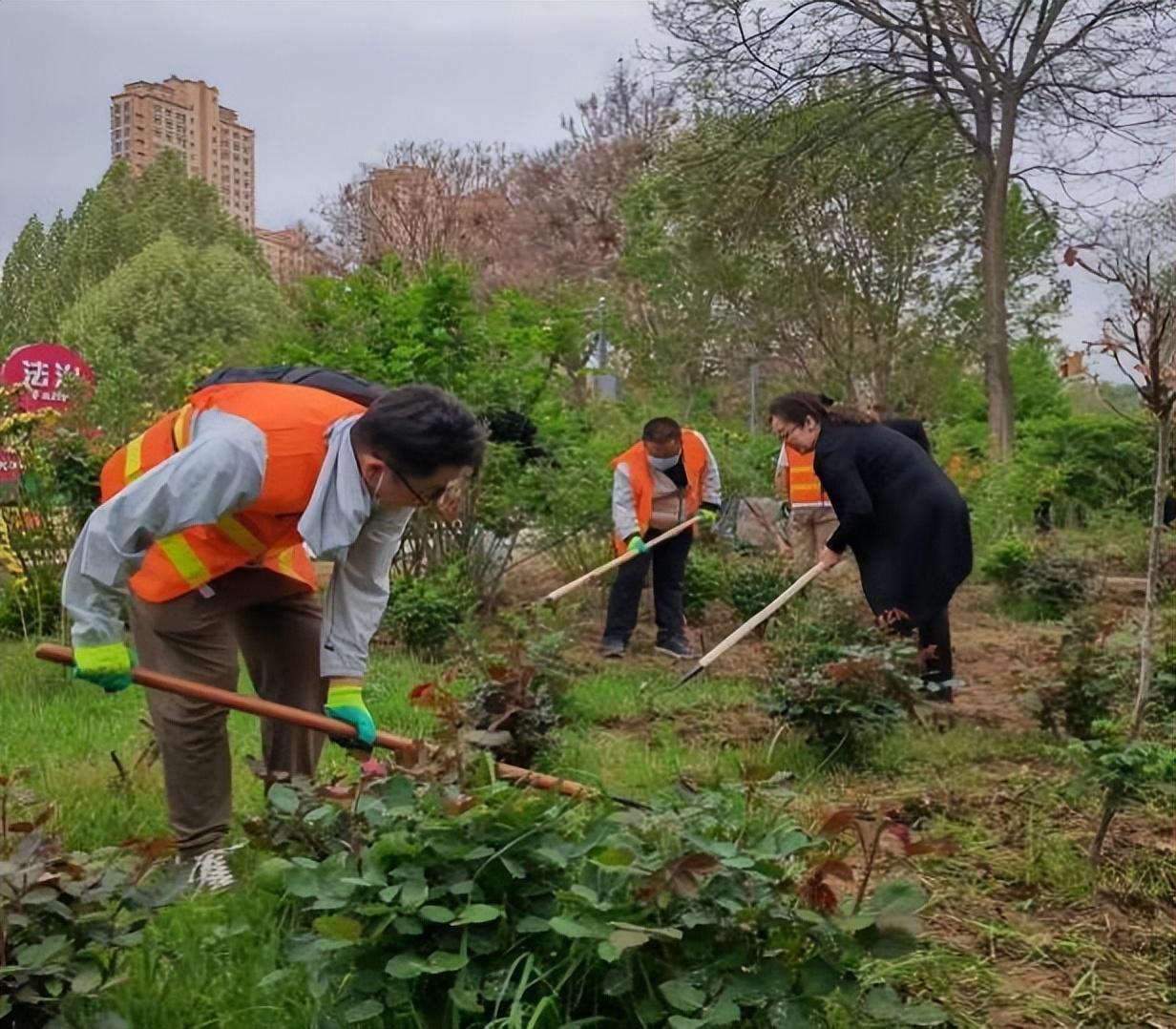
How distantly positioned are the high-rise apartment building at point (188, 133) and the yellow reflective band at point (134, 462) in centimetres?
3300

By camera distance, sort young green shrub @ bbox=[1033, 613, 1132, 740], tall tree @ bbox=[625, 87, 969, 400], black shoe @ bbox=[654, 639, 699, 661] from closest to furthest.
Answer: young green shrub @ bbox=[1033, 613, 1132, 740]
black shoe @ bbox=[654, 639, 699, 661]
tall tree @ bbox=[625, 87, 969, 400]

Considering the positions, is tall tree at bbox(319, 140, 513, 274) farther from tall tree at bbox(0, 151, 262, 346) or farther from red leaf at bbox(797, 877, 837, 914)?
red leaf at bbox(797, 877, 837, 914)

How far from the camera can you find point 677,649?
7703mm

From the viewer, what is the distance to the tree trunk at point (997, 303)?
49.2ft

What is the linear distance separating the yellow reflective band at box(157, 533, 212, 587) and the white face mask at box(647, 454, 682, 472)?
4.76 metres

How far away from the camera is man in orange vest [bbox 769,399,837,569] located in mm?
8508

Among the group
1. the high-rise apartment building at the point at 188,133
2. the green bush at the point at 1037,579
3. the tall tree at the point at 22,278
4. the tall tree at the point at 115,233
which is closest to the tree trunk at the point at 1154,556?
the green bush at the point at 1037,579

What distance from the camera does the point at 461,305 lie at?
772 cm

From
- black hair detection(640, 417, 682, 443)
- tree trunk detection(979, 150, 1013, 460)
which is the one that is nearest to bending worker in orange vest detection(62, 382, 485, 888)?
black hair detection(640, 417, 682, 443)

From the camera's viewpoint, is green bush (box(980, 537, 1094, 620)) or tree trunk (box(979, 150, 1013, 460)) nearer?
green bush (box(980, 537, 1094, 620))

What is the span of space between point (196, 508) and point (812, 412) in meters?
3.78

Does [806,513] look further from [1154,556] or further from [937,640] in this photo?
[1154,556]

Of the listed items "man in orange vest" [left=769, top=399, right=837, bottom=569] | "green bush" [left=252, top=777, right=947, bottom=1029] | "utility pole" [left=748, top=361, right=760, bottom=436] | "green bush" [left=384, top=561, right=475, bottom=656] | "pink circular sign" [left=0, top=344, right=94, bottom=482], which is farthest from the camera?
A: "utility pole" [left=748, top=361, right=760, bottom=436]

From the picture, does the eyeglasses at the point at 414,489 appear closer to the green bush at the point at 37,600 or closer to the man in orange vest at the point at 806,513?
the green bush at the point at 37,600
